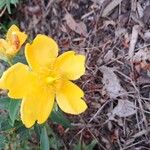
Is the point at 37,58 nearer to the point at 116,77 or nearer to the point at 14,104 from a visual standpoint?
the point at 14,104

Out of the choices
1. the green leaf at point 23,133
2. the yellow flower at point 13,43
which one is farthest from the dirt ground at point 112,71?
the yellow flower at point 13,43

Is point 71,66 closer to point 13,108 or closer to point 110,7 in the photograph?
point 13,108

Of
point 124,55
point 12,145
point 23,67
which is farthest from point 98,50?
point 23,67

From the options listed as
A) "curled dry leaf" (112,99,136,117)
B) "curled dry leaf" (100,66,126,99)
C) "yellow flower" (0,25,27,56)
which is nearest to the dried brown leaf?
"curled dry leaf" (100,66,126,99)

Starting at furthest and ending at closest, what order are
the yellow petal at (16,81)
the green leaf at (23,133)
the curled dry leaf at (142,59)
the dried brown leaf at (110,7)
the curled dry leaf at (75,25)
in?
the curled dry leaf at (75,25)
the dried brown leaf at (110,7)
the curled dry leaf at (142,59)
the green leaf at (23,133)
the yellow petal at (16,81)

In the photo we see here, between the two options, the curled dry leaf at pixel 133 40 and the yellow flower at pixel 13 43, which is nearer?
the yellow flower at pixel 13 43

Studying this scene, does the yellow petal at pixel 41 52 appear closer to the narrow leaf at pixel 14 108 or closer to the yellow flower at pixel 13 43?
the yellow flower at pixel 13 43
